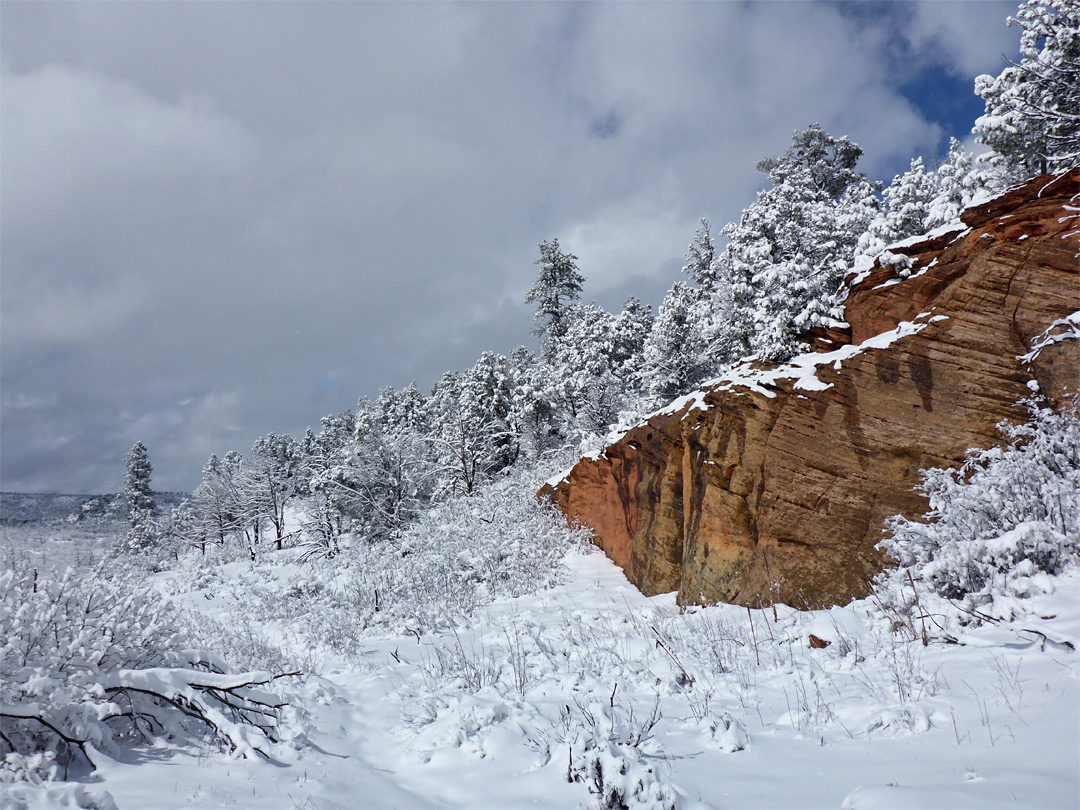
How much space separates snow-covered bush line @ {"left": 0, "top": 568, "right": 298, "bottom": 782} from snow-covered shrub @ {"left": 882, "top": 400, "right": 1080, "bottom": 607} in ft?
A: 24.7

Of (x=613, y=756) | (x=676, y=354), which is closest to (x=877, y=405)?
(x=613, y=756)

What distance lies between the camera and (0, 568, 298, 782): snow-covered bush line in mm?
3824

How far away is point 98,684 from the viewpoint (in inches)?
162

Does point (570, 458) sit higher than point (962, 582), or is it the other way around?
point (570, 458)

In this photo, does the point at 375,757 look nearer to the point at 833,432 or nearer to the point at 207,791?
the point at 207,791

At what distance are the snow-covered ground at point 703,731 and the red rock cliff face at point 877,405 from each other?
160cm

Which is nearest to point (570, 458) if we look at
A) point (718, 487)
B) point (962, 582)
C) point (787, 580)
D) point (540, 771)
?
point (718, 487)

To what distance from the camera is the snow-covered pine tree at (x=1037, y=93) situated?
39.6 ft

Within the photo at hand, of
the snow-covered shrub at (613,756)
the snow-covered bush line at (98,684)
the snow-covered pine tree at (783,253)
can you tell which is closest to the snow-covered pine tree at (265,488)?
the snow-covered pine tree at (783,253)

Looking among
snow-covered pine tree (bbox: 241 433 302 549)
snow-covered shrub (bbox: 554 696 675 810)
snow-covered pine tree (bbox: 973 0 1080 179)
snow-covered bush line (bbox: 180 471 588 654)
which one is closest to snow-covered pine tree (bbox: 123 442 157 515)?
snow-covered pine tree (bbox: 241 433 302 549)

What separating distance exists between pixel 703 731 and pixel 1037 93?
58.1ft

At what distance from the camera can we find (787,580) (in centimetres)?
838

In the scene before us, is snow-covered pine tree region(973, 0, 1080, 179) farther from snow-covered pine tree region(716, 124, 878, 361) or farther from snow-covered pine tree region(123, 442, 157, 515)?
snow-covered pine tree region(123, 442, 157, 515)

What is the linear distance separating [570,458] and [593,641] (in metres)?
16.3
